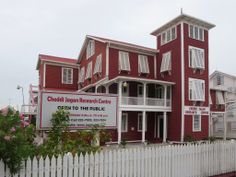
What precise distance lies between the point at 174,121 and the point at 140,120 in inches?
148

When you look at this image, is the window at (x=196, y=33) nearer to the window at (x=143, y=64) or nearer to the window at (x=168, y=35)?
the window at (x=168, y=35)

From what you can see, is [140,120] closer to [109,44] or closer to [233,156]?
[109,44]

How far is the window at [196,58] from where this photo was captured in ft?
84.2

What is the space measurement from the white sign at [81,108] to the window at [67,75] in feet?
83.4

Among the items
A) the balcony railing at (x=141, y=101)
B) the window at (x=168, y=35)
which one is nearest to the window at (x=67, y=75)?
the balcony railing at (x=141, y=101)

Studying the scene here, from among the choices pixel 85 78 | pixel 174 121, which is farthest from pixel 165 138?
pixel 85 78

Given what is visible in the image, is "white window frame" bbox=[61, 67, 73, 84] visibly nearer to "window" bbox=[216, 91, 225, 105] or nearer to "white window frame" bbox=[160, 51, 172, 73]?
"white window frame" bbox=[160, 51, 172, 73]

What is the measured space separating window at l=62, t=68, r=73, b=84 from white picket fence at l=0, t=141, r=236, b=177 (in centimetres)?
2599

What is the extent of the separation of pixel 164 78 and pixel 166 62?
1.76 m

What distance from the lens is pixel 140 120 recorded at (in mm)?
27062

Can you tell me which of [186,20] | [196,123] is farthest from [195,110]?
[186,20]

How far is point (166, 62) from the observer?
1052 inches

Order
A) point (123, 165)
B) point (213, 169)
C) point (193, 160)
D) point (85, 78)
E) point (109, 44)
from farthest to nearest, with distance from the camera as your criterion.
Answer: point (85, 78), point (109, 44), point (213, 169), point (193, 160), point (123, 165)

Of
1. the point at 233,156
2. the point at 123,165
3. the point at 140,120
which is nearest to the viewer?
the point at 123,165
